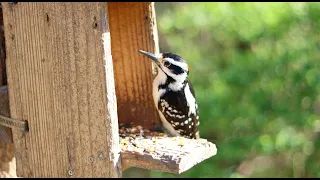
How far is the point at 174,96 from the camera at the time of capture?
145 inches

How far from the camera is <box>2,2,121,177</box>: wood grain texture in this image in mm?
2541

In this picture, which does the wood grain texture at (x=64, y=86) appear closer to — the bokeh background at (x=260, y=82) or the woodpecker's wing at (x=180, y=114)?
the woodpecker's wing at (x=180, y=114)

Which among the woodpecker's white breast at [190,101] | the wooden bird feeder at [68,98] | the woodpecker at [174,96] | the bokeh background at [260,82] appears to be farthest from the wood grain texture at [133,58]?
the bokeh background at [260,82]

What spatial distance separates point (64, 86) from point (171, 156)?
571 mm

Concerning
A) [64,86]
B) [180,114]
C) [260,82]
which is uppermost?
[260,82]

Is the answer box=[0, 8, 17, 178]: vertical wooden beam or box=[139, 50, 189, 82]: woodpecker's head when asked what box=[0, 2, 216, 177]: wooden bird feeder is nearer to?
box=[0, 8, 17, 178]: vertical wooden beam

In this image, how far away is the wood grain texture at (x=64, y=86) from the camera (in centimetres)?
254

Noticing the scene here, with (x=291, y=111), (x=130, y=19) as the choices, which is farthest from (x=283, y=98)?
(x=130, y=19)

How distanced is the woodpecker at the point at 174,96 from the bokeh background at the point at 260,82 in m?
1.64

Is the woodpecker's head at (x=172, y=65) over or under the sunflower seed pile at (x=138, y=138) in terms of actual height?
over

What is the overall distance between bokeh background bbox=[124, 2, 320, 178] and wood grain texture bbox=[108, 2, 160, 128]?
203 centimetres

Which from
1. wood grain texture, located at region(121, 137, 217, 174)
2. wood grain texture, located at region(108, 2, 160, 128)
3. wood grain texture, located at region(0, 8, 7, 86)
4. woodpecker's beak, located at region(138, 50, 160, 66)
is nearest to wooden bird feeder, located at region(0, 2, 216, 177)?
wood grain texture, located at region(121, 137, 217, 174)

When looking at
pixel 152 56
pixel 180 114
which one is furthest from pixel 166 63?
pixel 180 114

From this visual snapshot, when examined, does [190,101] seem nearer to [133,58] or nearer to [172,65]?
[172,65]
